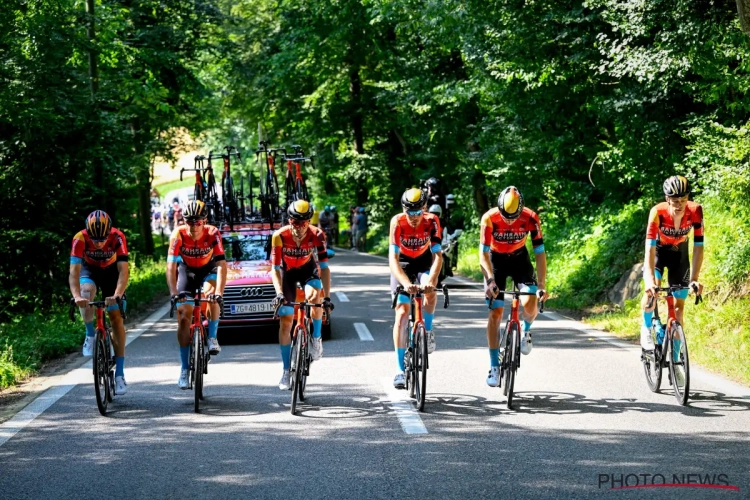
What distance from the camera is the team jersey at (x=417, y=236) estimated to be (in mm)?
9766

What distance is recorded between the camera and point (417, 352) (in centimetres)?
925

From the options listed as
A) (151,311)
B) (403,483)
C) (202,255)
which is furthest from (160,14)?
(403,483)

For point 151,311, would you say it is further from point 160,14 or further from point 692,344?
point 160,14

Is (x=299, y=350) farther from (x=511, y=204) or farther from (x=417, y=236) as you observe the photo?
(x=511, y=204)

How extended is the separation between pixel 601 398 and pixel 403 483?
356cm

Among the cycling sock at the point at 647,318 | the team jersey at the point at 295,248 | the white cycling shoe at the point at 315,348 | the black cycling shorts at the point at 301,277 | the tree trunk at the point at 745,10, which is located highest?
the tree trunk at the point at 745,10

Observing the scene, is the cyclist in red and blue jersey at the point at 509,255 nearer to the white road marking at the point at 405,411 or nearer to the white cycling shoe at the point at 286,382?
the white road marking at the point at 405,411

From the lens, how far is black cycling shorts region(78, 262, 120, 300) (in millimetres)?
10078

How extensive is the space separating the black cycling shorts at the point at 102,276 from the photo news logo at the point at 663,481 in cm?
558

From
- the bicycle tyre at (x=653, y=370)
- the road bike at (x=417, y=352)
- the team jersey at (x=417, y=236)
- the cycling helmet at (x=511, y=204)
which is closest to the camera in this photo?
the road bike at (x=417, y=352)

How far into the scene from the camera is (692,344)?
12.3m

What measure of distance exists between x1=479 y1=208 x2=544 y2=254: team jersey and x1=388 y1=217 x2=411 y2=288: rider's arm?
799mm

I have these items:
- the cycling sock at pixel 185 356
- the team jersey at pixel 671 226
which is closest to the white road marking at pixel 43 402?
the cycling sock at pixel 185 356

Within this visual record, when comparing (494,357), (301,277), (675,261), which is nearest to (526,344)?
(494,357)
